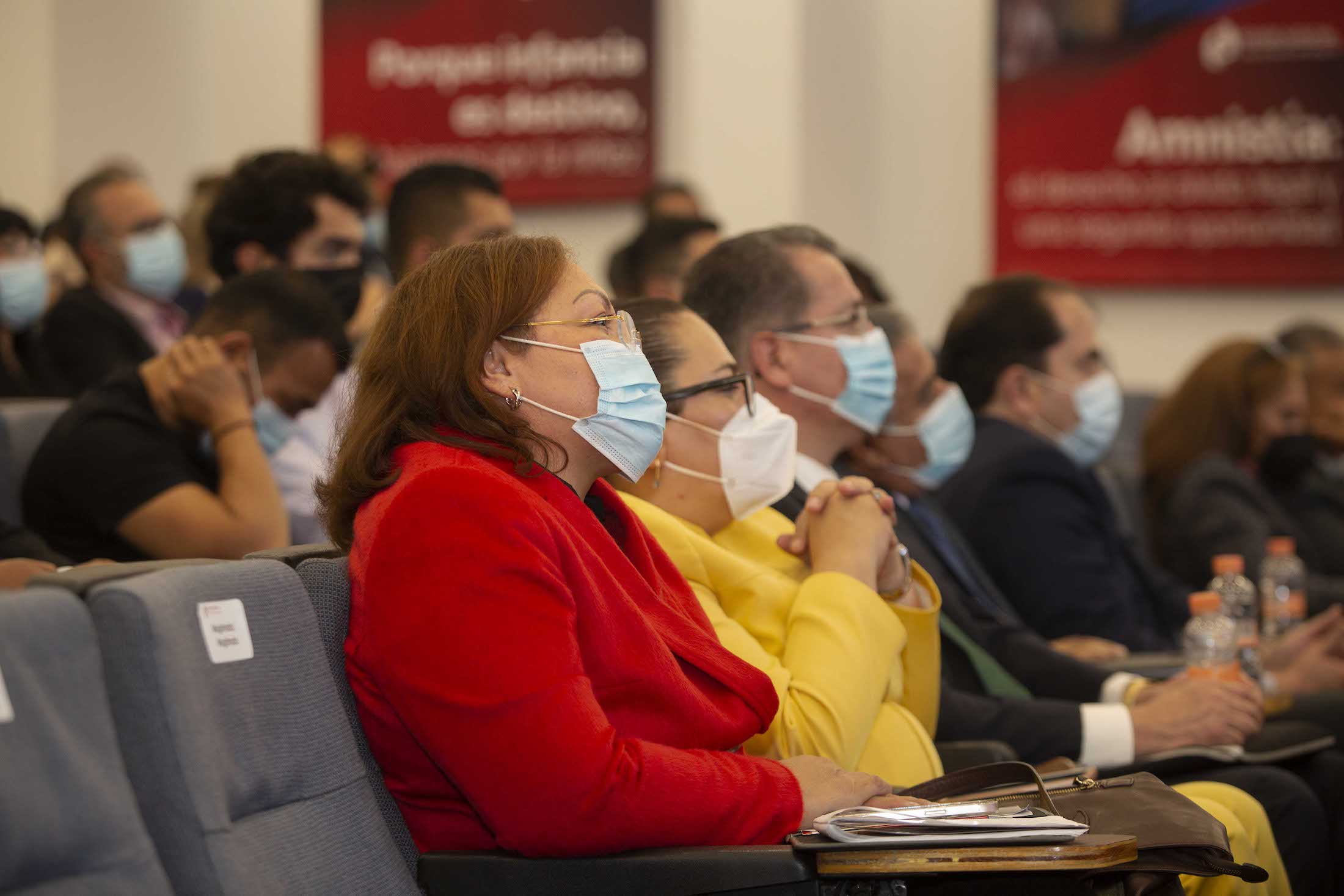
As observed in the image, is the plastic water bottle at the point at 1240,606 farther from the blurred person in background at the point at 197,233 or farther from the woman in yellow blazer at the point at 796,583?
the blurred person in background at the point at 197,233

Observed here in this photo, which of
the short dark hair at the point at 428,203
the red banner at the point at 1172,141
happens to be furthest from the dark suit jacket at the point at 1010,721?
the red banner at the point at 1172,141

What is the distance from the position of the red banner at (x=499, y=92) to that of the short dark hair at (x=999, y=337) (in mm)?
3415

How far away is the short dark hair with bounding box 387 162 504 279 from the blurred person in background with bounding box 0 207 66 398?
3.74 ft

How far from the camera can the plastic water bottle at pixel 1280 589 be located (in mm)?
3961

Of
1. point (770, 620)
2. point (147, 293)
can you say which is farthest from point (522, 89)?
point (770, 620)

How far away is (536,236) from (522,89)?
5.67 meters

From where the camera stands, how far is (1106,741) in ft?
8.97

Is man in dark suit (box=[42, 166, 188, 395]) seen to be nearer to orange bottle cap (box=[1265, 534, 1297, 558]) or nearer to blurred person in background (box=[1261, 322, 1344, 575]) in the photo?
orange bottle cap (box=[1265, 534, 1297, 558])

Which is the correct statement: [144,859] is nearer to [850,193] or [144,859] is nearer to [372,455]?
[372,455]

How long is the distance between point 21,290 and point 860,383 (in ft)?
8.94

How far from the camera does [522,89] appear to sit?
7.50 metres

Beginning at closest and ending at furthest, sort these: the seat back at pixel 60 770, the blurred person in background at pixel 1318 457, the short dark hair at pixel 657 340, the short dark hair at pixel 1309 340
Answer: the seat back at pixel 60 770 → the short dark hair at pixel 657 340 → the blurred person in background at pixel 1318 457 → the short dark hair at pixel 1309 340

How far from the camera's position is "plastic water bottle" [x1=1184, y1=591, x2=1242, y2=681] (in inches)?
123

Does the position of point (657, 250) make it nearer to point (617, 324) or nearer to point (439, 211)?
point (439, 211)
